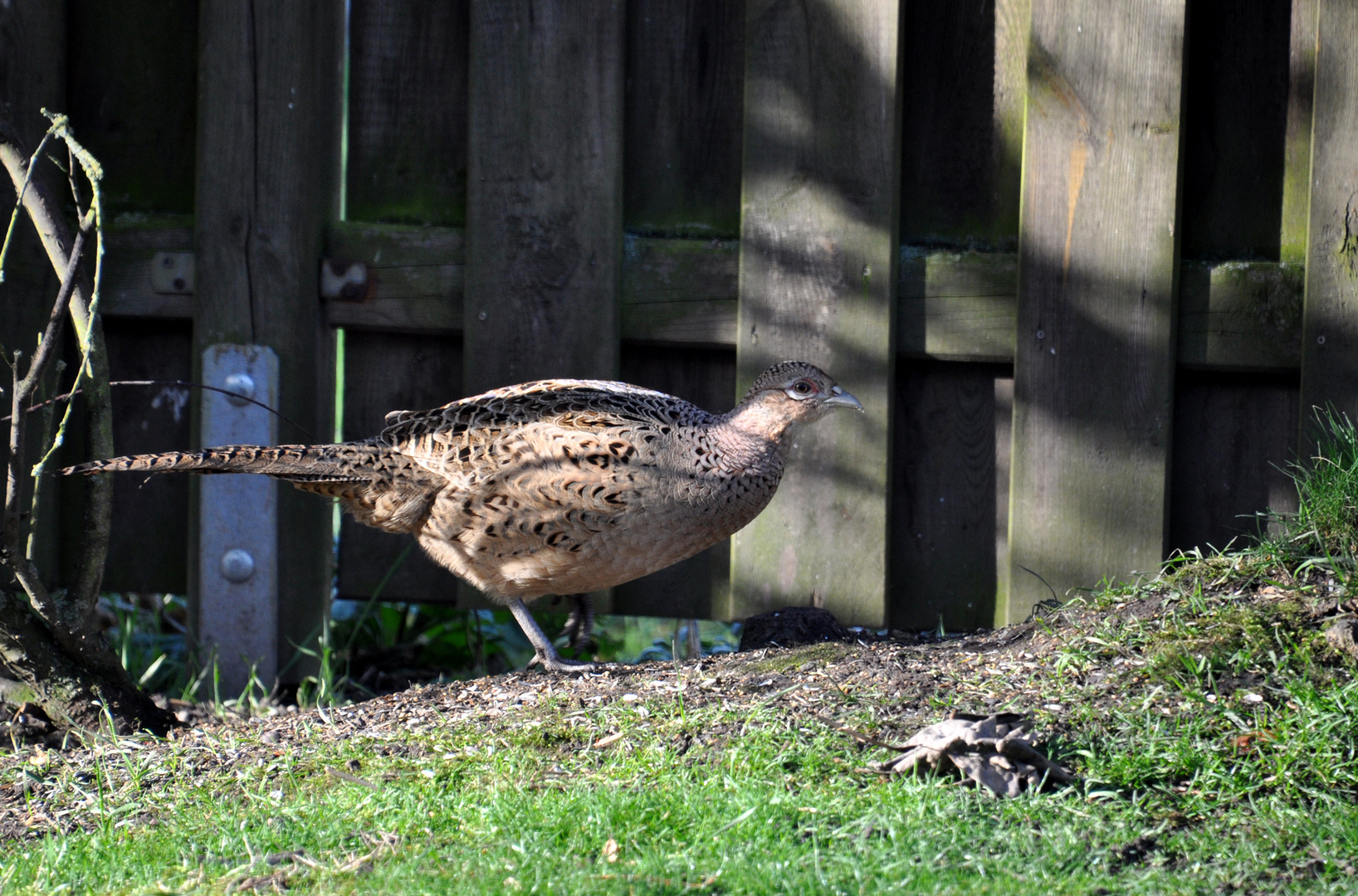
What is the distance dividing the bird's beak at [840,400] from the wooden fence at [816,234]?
8.6 inches

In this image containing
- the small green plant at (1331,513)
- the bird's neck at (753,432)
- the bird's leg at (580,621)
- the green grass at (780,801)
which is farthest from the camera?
the bird's leg at (580,621)

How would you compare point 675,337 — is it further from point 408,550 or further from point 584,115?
point 408,550

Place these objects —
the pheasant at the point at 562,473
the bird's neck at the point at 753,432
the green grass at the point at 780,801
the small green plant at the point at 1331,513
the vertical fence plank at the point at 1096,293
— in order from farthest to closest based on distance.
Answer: the vertical fence plank at the point at 1096,293 < the bird's neck at the point at 753,432 < the pheasant at the point at 562,473 < the small green plant at the point at 1331,513 < the green grass at the point at 780,801

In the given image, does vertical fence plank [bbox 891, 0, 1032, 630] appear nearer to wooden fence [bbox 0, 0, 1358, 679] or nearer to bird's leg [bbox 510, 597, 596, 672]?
wooden fence [bbox 0, 0, 1358, 679]

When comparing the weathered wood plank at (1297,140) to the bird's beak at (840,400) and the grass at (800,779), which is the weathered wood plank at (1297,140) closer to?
the grass at (800,779)

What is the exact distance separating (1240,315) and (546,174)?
260cm

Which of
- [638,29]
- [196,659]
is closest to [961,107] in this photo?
[638,29]

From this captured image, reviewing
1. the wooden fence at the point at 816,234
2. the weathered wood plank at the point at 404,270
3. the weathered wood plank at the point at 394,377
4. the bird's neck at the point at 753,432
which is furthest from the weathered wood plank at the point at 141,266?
the bird's neck at the point at 753,432

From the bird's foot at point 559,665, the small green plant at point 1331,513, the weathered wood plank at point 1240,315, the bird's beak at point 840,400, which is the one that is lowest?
the bird's foot at point 559,665

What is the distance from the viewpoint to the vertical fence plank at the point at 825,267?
4391mm

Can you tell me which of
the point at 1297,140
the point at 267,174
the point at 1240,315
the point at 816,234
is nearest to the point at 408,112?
the point at 267,174

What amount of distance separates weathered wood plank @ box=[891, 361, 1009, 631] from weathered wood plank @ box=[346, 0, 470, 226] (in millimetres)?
1932

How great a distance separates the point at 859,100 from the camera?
4398 millimetres

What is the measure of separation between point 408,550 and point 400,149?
159 centimetres
